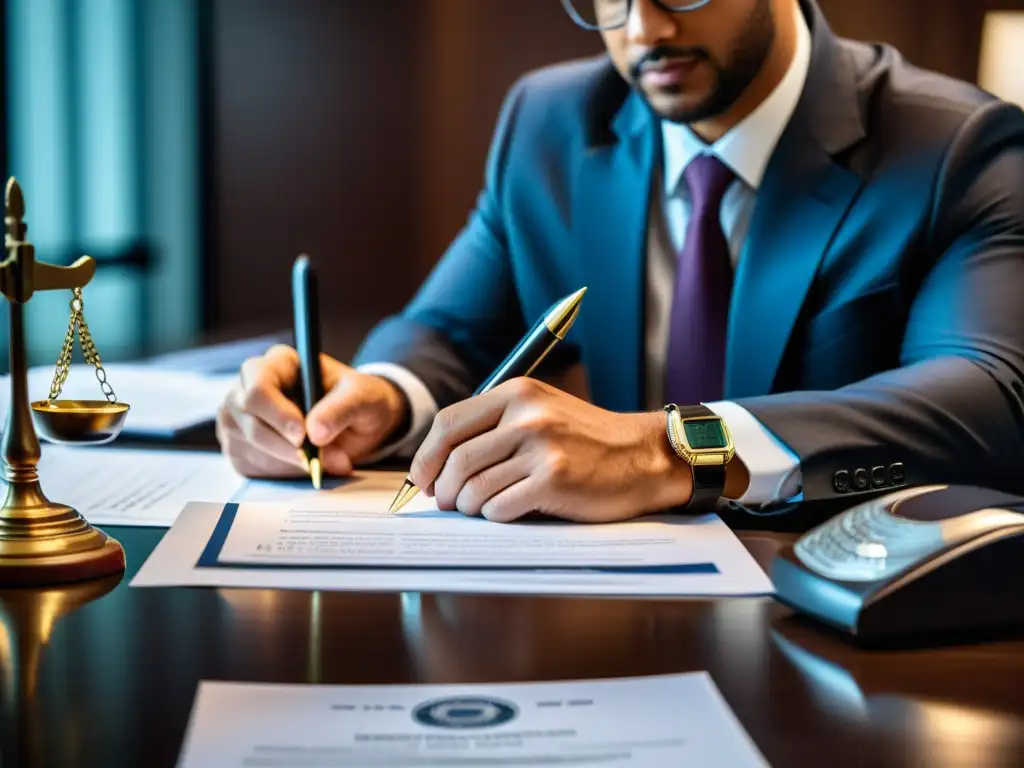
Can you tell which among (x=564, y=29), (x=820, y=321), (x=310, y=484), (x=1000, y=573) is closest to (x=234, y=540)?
(x=310, y=484)

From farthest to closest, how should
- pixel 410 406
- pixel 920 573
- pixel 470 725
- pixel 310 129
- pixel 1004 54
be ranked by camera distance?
pixel 310 129 → pixel 1004 54 → pixel 410 406 → pixel 920 573 → pixel 470 725

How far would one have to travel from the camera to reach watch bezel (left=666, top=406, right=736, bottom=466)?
37.3 inches

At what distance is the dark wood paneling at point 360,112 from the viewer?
13.8 ft

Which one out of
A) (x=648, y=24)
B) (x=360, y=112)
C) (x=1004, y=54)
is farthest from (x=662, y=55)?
(x=360, y=112)

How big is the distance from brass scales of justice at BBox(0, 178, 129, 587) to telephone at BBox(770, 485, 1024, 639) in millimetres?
447

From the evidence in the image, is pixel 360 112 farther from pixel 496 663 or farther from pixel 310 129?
pixel 496 663

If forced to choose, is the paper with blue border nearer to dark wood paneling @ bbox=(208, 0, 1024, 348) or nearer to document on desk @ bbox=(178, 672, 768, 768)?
document on desk @ bbox=(178, 672, 768, 768)

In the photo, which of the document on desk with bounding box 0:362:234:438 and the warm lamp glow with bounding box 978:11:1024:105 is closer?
the document on desk with bounding box 0:362:234:438

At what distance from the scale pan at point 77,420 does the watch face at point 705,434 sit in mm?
441

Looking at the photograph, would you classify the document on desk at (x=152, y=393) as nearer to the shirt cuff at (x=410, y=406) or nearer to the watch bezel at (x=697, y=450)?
the shirt cuff at (x=410, y=406)

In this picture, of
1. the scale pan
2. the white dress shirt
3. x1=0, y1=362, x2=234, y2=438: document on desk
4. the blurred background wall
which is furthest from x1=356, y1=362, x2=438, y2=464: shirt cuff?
the blurred background wall

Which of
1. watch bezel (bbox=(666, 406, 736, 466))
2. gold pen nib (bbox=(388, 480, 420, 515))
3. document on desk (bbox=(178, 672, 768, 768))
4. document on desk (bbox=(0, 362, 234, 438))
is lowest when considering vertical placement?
document on desk (bbox=(0, 362, 234, 438))

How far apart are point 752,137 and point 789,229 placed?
0.16 metres

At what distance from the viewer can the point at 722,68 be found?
154 centimetres
